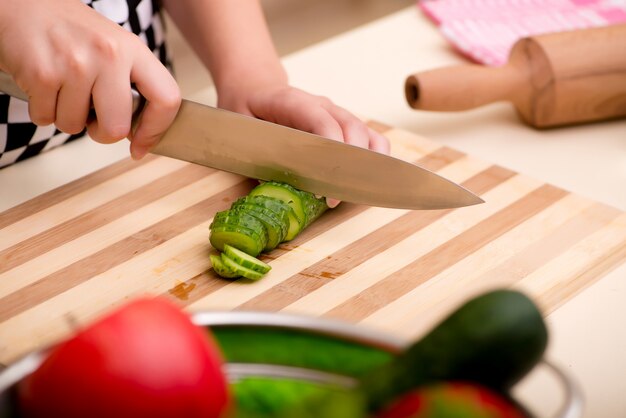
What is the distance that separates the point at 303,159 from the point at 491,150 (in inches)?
18.5

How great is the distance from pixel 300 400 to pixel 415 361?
87mm

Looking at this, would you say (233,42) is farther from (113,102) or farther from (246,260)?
(246,260)

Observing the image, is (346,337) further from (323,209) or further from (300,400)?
(323,209)

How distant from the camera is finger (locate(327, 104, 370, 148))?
4.50 feet

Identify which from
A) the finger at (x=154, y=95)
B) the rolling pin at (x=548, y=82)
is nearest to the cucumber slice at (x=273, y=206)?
the finger at (x=154, y=95)

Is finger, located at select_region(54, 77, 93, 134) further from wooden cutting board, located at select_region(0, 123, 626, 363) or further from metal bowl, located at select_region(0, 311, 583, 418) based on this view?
metal bowl, located at select_region(0, 311, 583, 418)

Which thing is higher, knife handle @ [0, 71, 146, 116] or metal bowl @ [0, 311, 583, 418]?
knife handle @ [0, 71, 146, 116]

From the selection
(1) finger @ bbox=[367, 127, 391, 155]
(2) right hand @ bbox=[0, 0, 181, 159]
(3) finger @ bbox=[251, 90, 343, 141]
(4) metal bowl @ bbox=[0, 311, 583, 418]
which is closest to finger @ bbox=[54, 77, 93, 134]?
(2) right hand @ bbox=[0, 0, 181, 159]

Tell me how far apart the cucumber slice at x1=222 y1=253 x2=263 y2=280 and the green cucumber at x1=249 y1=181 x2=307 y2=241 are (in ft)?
0.36

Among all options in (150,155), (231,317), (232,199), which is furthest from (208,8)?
(231,317)

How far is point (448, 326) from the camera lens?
0.60m

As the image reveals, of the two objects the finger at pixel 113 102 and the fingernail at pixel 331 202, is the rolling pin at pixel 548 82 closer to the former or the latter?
the fingernail at pixel 331 202

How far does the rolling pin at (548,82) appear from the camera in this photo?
1.56 m

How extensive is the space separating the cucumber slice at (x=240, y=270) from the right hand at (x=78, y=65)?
23 centimetres
